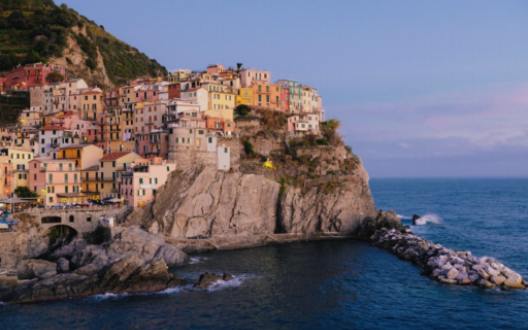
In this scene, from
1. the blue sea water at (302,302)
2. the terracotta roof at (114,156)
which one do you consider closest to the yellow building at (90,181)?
the terracotta roof at (114,156)

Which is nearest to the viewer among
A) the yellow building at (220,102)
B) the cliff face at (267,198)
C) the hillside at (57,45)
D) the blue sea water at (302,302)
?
the blue sea water at (302,302)

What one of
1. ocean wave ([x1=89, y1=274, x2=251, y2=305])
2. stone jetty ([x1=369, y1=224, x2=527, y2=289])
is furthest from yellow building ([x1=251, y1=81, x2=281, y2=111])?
ocean wave ([x1=89, y1=274, x2=251, y2=305])

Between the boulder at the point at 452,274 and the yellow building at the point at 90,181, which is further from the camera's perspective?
the yellow building at the point at 90,181

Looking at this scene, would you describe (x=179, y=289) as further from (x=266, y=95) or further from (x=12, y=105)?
(x=12, y=105)

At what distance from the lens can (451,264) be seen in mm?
52938

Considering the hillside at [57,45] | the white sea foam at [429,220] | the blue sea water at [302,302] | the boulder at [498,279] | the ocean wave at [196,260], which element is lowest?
the blue sea water at [302,302]

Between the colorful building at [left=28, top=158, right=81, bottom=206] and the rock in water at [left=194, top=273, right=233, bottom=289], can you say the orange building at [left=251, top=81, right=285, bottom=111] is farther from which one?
the rock in water at [left=194, top=273, right=233, bottom=289]

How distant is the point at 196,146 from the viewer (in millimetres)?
74125

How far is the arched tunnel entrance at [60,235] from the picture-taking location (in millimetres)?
61844

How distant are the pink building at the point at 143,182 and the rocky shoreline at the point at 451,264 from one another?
86.7 feet

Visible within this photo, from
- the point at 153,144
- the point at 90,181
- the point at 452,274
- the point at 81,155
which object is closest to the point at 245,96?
the point at 153,144

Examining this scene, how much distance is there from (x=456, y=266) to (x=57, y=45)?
281 feet

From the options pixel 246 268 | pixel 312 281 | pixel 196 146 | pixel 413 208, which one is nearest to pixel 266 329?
pixel 312 281

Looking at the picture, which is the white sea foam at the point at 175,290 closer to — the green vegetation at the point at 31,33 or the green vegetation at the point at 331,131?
the green vegetation at the point at 331,131
